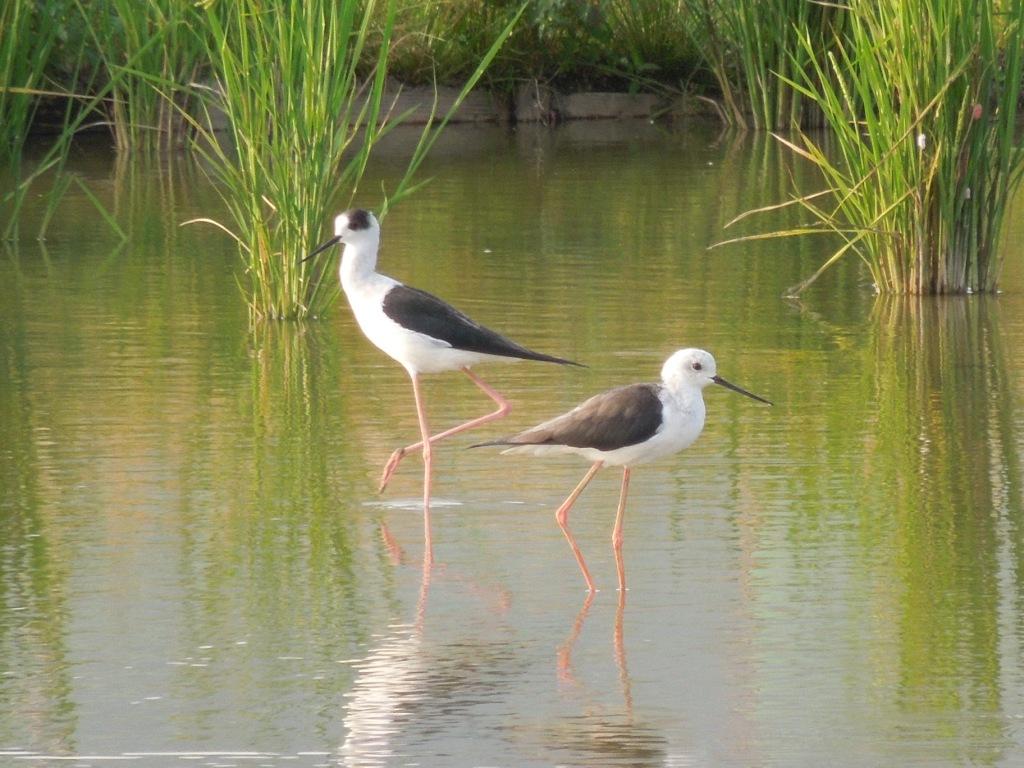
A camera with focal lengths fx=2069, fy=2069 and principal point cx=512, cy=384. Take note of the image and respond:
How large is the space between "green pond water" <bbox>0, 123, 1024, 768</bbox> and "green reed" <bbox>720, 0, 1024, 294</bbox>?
312 millimetres

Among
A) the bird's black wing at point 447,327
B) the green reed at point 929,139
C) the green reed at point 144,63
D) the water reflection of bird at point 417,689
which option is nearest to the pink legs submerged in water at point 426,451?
the bird's black wing at point 447,327

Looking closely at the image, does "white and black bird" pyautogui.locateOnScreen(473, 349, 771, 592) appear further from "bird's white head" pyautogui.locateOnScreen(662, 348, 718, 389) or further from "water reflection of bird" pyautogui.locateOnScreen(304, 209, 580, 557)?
"water reflection of bird" pyautogui.locateOnScreen(304, 209, 580, 557)

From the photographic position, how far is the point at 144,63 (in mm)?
15344

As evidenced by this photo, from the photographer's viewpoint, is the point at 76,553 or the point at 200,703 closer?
the point at 200,703

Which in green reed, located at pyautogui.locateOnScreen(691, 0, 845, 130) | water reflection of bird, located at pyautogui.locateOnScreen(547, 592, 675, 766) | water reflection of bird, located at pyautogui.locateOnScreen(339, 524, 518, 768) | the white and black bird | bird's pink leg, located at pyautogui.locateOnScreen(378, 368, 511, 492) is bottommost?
water reflection of bird, located at pyautogui.locateOnScreen(547, 592, 675, 766)

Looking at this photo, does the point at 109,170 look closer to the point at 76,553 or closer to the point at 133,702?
the point at 76,553

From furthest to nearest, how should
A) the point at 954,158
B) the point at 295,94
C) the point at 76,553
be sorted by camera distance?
the point at 954,158 < the point at 295,94 < the point at 76,553

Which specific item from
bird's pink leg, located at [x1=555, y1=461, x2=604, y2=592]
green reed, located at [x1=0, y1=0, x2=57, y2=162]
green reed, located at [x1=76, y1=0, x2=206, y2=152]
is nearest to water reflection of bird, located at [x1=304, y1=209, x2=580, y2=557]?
bird's pink leg, located at [x1=555, y1=461, x2=604, y2=592]

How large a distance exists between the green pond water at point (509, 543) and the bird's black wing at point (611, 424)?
35cm

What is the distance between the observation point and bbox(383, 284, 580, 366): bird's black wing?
6262mm

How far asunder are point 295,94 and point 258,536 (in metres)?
3.04

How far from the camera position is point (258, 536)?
5586 millimetres

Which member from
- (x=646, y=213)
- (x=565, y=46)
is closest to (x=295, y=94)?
(x=646, y=213)

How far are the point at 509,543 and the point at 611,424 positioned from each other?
0.54 meters
